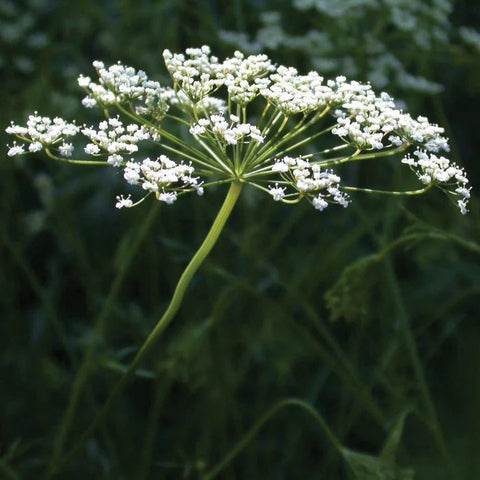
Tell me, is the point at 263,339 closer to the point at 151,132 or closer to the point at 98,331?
the point at 98,331

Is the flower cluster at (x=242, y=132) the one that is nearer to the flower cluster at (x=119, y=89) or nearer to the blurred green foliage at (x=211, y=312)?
the flower cluster at (x=119, y=89)

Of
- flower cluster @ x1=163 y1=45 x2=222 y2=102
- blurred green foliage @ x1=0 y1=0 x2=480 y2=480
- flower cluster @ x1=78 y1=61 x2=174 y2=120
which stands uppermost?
flower cluster @ x1=163 y1=45 x2=222 y2=102

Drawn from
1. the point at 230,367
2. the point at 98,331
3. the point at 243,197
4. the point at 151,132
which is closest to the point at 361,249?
the point at 243,197

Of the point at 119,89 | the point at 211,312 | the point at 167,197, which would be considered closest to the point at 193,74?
the point at 119,89

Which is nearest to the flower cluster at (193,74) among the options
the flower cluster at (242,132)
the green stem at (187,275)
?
the flower cluster at (242,132)

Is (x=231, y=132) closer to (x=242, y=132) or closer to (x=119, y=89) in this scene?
(x=242, y=132)

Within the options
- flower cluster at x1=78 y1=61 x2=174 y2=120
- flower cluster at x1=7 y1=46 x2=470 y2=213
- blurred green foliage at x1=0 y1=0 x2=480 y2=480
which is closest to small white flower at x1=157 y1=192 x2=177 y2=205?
flower cluster at x1=7 y1=46 x2=470 y2=213

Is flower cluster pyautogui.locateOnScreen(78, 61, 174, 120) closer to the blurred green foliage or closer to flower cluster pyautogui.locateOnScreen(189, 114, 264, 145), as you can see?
flower cluster pyautogui.locateOnScreen(189, 114, 264, 145)

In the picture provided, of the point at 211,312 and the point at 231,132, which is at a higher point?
the point at 231,132

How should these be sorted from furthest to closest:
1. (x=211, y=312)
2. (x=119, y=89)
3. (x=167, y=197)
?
(x=211, y=312) → (x=119, y=89) → (x=167, y=197)
